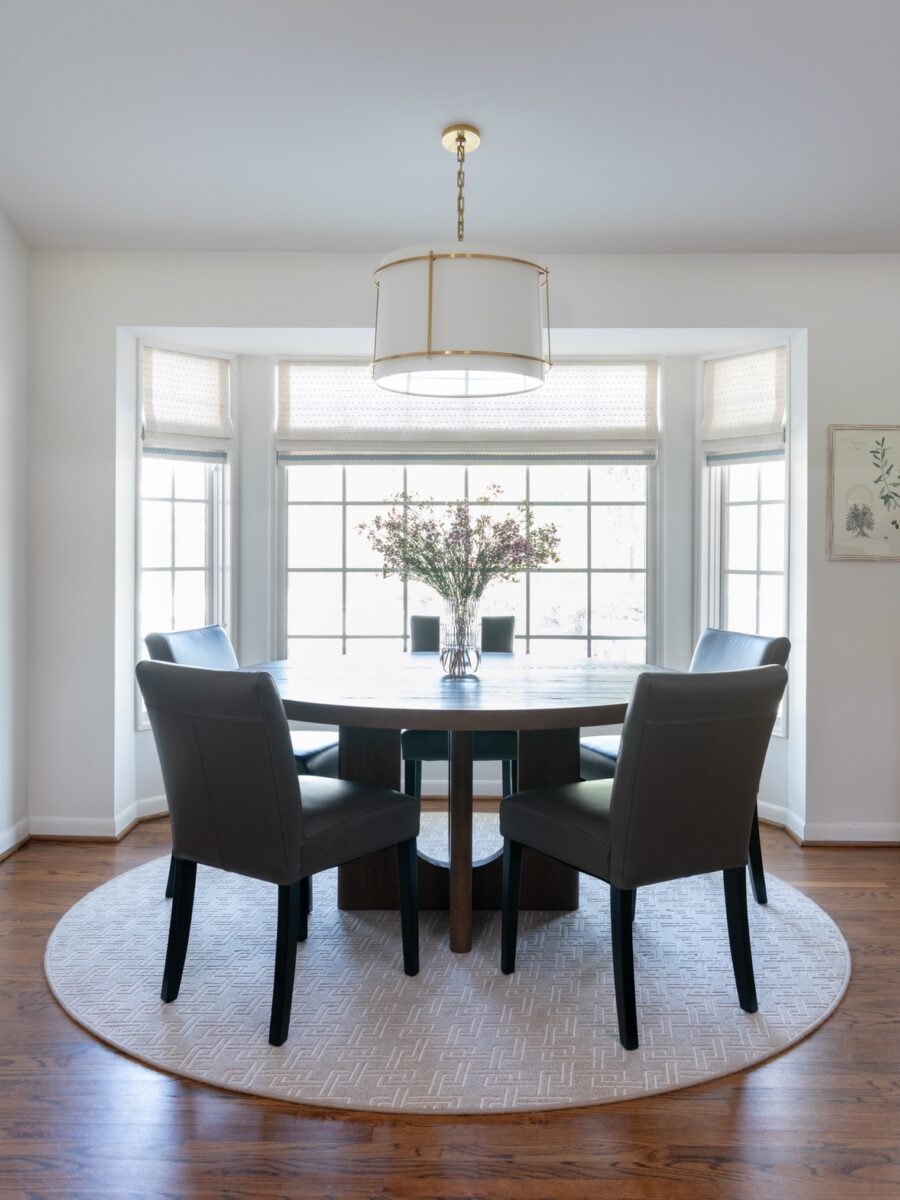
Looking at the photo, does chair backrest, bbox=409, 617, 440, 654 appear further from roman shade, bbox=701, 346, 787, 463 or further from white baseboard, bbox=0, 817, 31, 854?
white baseboard, bbox=0, 817, 31, 854

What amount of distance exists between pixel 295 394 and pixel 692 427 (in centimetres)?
198

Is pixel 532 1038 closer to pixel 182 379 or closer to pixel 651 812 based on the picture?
pixel 651 812

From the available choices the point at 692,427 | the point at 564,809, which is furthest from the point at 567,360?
the point at 564,809

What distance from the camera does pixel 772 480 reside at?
14.0 ft

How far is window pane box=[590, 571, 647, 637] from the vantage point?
4.71 meters

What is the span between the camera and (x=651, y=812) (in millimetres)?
2215

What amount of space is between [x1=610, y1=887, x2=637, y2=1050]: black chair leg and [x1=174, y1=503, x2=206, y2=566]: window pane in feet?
9.61

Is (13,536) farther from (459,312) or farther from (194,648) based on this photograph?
(459,312)

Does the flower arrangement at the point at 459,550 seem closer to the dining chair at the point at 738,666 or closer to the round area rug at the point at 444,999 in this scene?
the dining chair at the point at 738,666

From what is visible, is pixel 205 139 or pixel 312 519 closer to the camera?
pixel 205 139

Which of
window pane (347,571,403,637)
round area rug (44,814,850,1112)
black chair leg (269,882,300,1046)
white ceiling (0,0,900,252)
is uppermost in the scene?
white ceiling (0,0,900,252)

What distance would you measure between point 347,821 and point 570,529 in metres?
2.64

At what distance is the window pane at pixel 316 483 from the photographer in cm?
469

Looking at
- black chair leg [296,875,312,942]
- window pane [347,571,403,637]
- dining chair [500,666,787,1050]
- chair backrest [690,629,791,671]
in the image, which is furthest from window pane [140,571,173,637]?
dining chair [500,666,787,1050]
